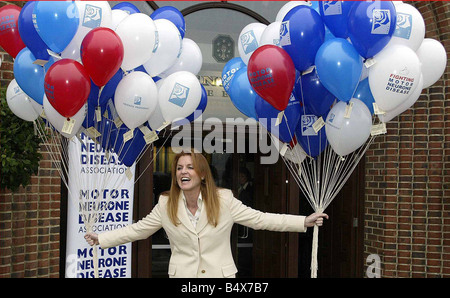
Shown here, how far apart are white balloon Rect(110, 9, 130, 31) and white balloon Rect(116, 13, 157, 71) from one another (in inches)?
3.6

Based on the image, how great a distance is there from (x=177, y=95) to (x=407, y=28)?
1.57 m

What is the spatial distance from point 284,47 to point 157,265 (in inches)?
159

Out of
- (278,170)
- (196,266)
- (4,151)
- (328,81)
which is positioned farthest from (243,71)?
(278,170)

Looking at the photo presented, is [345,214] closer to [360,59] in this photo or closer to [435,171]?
[435,171]

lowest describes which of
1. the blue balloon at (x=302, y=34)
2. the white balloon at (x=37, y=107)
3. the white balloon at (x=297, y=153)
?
the white balloon at (x=297, y=153)

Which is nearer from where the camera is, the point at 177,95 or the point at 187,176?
the point at 187,176

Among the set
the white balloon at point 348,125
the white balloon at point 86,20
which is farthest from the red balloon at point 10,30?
the white balloon at point 348,125

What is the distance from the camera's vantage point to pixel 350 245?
5980 millimetres

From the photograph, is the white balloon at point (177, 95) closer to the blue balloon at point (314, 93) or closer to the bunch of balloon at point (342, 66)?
the bunch of balloon at point (342, 66)

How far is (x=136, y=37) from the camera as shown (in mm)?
3295

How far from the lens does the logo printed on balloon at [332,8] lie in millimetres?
3217

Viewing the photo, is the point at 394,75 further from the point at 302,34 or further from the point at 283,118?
the point at 283,118

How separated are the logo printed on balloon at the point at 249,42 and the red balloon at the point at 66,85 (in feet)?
4.23

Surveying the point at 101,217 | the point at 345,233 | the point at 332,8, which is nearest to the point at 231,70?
the point at 332,8
